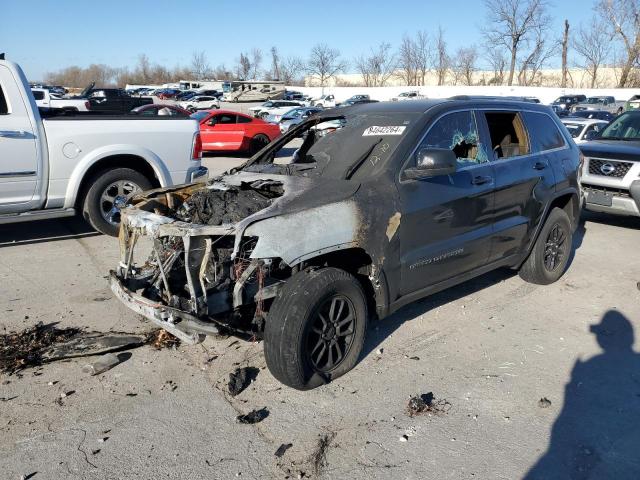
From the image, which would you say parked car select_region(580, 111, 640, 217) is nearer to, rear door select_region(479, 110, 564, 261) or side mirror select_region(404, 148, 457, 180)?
rear door select_region(479, 110, 564, 261)

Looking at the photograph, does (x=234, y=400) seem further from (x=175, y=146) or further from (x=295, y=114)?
(x=295, y=114)

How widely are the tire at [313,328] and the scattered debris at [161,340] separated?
111 centimetres

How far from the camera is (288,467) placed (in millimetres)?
2834

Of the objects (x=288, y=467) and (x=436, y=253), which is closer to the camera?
(x=288, y=467)

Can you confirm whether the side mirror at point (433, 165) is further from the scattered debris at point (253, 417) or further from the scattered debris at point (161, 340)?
the scattered debris at point (161, 340)

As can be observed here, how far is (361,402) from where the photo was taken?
3430 mm

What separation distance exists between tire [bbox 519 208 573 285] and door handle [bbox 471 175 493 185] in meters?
1.18

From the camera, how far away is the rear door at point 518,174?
470 centimetres

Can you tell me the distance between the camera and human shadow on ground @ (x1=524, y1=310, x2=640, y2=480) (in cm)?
284

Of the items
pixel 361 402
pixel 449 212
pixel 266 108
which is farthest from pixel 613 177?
pixel 266 108

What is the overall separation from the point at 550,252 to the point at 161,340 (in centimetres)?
385

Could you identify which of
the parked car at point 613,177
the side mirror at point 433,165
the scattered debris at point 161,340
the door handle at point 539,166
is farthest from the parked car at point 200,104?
the side mirror at point 433,165

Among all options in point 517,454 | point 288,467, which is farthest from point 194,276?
point 517,454

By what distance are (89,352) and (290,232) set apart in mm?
1863
